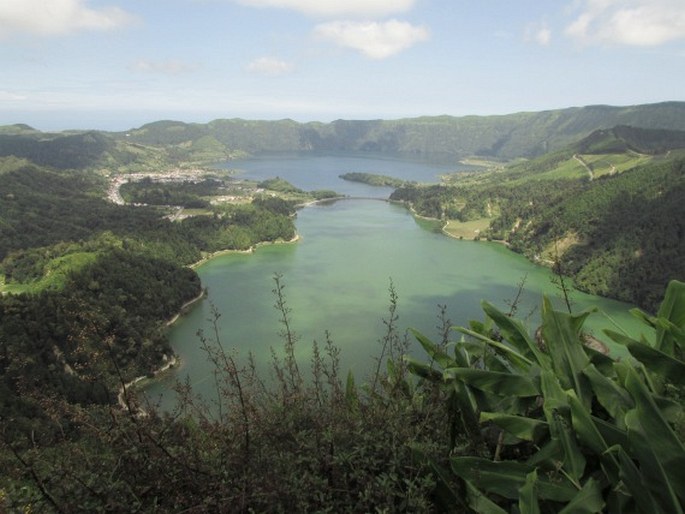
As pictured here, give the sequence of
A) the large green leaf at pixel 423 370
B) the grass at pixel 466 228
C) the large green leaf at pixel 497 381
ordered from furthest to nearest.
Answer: the grass at pixel 466 228
the large green leaf at pixel 423 370
the large green leaf at pixel 497 381

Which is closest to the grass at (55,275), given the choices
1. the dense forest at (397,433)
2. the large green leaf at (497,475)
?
the dense forest at (397,433)

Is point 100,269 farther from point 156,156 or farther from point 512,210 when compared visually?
point 156,156

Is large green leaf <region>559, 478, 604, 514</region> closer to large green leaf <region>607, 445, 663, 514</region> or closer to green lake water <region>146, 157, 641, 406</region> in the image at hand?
large green leaf <region>607, 445, 663, 514</region>

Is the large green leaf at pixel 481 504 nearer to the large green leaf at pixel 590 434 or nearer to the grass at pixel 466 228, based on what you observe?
the large green leaf at pixel 590 434

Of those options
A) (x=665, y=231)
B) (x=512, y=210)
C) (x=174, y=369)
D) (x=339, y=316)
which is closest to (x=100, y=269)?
(x=174, y=369)

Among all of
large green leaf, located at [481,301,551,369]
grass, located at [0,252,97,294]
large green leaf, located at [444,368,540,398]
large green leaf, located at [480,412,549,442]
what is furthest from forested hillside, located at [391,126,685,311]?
grass, located at [0,252,97,294]

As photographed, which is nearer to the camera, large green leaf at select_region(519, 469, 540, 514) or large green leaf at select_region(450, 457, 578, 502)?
large green leaf at select_region(519, 469, 540, 514)

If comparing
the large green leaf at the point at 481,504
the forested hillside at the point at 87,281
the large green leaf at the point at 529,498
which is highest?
the large green leaf at the point at 529,498
